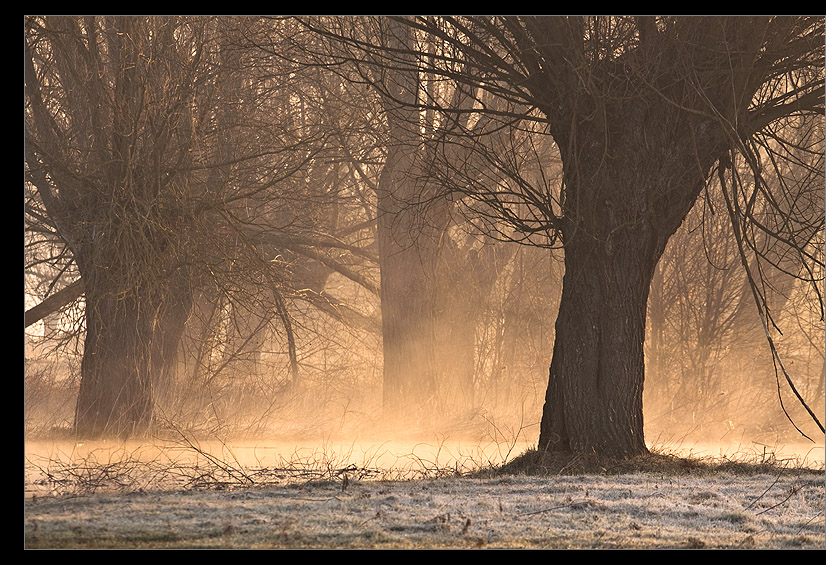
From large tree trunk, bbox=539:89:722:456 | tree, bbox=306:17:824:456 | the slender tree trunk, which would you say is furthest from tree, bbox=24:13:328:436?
the slender tree trunk

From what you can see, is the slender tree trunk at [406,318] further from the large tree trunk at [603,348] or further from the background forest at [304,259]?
the large tree trunk at [603,348]

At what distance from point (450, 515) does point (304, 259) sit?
10.2m

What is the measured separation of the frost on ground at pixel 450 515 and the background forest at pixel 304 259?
1.70 m

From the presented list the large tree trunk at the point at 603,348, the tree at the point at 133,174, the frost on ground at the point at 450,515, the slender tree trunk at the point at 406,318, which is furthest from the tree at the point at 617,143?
the slender tree trunk at the point at 406,318

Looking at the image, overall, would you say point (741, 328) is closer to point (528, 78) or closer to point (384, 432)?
point (384, 432)

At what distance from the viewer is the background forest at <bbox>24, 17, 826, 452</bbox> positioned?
9.72 metres

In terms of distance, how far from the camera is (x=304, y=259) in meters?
16.0

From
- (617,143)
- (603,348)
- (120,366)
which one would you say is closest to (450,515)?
(603,348)

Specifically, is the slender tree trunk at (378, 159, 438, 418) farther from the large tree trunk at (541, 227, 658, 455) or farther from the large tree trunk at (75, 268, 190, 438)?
the large tree trunk at (541, 227, 658, 455)

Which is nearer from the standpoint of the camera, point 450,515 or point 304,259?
point 450,515

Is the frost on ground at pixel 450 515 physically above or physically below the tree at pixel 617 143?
below

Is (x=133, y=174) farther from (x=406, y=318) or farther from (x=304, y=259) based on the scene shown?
(x=304, y=259)

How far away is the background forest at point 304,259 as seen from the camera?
9.72m
